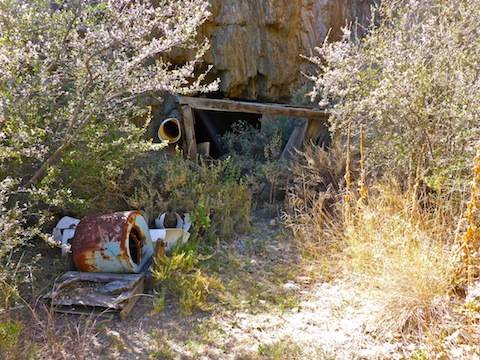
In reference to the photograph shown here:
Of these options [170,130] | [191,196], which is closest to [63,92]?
[191,196]

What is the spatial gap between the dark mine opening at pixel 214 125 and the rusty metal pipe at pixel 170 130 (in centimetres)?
99

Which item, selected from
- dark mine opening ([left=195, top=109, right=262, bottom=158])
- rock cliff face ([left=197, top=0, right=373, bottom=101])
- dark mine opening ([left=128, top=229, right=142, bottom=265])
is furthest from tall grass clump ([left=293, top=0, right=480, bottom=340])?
dark mine opening ([left=195, top=109, right=262, bottom=158])

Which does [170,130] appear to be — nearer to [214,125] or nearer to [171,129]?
[171,129]

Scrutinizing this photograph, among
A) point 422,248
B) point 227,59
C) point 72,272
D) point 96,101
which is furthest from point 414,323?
point 227,59

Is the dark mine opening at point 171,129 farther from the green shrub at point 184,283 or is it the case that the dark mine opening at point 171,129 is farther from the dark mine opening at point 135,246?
the green shrub at point 184,283

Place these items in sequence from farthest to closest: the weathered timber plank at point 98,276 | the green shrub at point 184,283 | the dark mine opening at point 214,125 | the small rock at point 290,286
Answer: the dark mine opening at point 214,125 < the small rock at point 290,286 < the weathered timber plank at point 98,276 < the green shrub at point 184,283

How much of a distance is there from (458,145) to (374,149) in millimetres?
Result: 772

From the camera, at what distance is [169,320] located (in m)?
2.80

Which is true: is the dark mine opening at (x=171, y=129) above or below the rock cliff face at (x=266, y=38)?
below

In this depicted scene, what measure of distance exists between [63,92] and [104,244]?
Result: 1.21 meters

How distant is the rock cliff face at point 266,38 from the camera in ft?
20.2

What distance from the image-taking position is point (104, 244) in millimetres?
3076

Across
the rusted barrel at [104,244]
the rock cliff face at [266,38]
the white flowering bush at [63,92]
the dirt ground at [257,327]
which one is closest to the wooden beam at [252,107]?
the rock cliff face at [266,38]

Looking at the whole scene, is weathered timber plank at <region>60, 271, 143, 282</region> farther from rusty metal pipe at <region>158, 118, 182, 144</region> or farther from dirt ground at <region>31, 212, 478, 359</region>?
rusty metal pipe at <region>158, 118, 182, 144</region>
